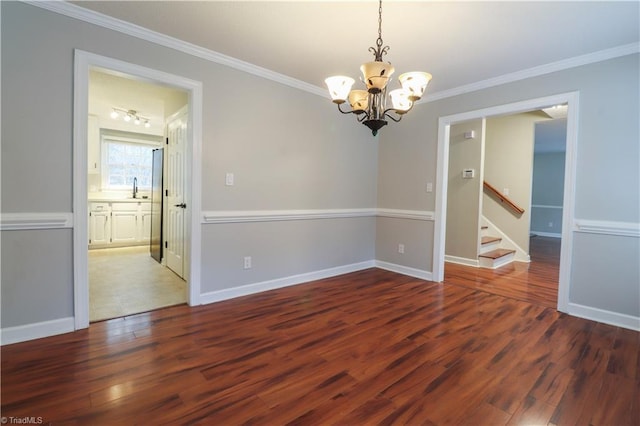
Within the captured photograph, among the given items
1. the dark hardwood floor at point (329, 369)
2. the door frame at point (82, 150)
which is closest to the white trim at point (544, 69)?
the dark hardwood floor at point (329, 369)

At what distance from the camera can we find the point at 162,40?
268cm

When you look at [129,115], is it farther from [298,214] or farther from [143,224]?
[298,214]

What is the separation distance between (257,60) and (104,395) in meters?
2.98

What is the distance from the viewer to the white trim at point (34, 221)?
2146 millimetres

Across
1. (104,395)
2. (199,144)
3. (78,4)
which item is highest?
(78,4)

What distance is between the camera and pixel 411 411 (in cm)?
160

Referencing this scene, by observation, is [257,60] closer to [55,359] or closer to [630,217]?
[55,359]

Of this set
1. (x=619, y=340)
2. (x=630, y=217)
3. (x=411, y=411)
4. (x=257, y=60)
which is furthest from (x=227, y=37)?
(x=619, y=340)

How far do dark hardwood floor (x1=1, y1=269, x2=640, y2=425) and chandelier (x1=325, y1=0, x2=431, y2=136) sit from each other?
1600 mm

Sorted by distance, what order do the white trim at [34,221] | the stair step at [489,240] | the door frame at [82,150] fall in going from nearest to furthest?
the white trim at [34,221] → the door frame at [82,150] → the stair step at [489,240]

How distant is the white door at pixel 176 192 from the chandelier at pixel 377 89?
238 centimetres

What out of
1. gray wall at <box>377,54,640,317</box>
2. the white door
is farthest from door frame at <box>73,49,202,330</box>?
gray wall at <box>377,54,640,317</box>

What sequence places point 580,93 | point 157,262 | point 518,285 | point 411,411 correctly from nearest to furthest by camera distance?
point 411,411
point 580,93
point 518,285
point 157,262

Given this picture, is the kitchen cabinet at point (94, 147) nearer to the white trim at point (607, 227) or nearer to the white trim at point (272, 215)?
the white trim at point (272, 215)
